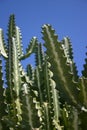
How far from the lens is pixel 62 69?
1936 mm

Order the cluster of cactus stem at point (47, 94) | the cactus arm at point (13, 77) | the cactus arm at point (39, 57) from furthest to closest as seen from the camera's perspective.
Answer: the cactus arm at point (39, 57) → the cactus arm at point (13, 77) → the cluster of cactus stem at point (47, 94)

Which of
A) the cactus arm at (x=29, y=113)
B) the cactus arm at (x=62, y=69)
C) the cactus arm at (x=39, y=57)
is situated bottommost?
the cactus arm at (x=29, y=113)

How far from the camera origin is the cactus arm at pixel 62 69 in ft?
6.28

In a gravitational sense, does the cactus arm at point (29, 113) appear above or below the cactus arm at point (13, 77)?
below

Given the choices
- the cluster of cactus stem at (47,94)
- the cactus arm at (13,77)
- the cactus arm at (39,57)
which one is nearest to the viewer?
the cluster of cactus stem at (47,94)

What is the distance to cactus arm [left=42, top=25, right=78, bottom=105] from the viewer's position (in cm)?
191

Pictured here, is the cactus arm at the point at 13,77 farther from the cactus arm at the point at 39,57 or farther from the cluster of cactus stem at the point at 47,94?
the cactus arm at the point at 39,57

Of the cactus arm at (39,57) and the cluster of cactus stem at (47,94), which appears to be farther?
the cactus arm at (39,57)

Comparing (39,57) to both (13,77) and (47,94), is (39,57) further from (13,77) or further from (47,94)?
(47,94)

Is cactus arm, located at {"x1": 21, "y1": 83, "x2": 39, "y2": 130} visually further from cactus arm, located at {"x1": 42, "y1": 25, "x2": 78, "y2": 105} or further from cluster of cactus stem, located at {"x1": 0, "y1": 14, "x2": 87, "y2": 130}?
cactus arm, located at {"x1": 42, "y1": 25, "x2": 78, "y2": 105}

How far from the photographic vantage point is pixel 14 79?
2697 mm

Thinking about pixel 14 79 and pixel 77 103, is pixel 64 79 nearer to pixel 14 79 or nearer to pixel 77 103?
pixel 77 103

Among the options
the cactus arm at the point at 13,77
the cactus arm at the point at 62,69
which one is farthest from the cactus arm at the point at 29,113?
the cactus arm at the point at 13,77

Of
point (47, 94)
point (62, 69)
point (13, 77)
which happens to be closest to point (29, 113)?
point (62, 69)
